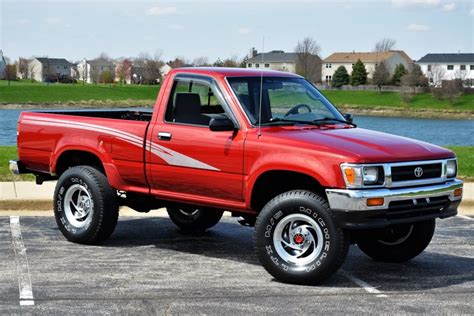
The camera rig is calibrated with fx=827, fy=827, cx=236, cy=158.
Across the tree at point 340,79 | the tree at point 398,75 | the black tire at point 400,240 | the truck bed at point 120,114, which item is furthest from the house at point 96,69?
the black tire at point 400,240

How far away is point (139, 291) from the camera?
6.91m

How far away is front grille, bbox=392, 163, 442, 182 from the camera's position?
7137 mm

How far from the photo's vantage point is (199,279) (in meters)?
7.42

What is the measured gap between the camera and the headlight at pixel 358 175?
22.6 feet

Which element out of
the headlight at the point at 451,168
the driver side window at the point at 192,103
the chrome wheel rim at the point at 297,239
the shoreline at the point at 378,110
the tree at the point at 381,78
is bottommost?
the shoreline at the point at 378,110

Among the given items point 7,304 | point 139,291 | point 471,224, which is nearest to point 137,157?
point 139,291

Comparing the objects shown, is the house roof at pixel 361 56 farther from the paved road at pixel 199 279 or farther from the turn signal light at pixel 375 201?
the turn signal light at pixel 375 201

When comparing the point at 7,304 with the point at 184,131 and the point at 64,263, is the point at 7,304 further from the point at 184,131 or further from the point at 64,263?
the point at 184,131

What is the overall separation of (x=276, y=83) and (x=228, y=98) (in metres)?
0.74

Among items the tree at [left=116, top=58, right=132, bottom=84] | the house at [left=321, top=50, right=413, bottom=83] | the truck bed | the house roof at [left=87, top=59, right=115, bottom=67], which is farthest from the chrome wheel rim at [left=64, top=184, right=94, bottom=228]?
the house roof at [left=87, top=59, right=115, bottom=67]

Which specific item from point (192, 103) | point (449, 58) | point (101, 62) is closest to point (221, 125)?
point (192, 103)

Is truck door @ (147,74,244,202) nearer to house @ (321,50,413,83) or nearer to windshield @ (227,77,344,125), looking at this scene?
windshield @ (227,77,344,125)

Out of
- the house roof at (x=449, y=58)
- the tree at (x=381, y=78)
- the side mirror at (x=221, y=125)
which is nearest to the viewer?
the side mirror at (x=221, y=125)

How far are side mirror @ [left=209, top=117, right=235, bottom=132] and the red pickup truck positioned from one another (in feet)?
0.05
